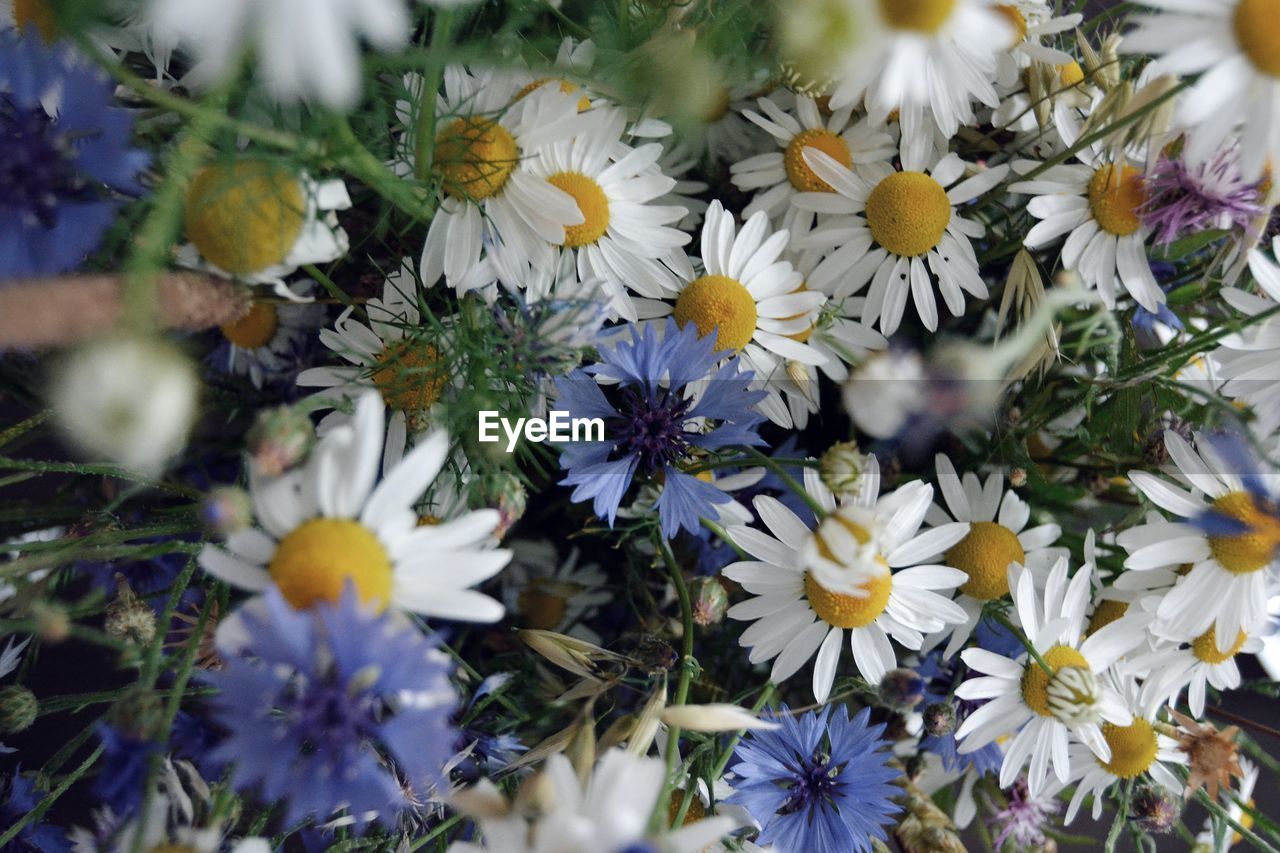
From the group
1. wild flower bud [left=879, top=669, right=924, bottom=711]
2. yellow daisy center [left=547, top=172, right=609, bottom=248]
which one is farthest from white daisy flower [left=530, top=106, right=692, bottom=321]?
wild flower bud [left=879, top=669, right=924, bottom=711]

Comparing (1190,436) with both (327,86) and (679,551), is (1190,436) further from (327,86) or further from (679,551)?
(327,86)

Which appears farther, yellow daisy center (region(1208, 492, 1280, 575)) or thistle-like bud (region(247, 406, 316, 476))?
yellow daisy center (region(1208, 492, 1280, 575))

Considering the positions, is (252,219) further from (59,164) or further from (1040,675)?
Answer: (1040,675)

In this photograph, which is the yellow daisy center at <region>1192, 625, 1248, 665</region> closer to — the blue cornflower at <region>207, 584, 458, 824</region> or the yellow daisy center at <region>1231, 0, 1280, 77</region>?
the yellow daisy center at <region>1231, 0, 1280, 77</region>

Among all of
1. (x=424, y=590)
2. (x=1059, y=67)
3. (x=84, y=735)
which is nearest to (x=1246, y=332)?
(x=1059, y=67)

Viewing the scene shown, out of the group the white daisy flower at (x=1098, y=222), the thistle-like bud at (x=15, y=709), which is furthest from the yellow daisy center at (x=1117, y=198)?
the thistle-like bud at (x=15, y=709)
